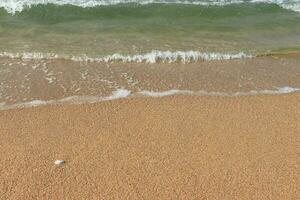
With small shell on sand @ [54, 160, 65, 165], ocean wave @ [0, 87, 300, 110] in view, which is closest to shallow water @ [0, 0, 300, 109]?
ocean wave @ [0, 87, 300, 110]

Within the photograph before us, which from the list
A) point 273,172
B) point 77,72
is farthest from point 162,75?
point 273,172

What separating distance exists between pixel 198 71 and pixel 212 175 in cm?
361

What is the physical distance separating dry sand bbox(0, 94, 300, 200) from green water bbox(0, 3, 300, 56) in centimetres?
294

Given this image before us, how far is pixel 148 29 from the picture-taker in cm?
1195

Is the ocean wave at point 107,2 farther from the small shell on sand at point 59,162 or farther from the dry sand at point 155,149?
the small shell on sand at point 59,162

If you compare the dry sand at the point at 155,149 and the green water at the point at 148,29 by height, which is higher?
the green water at the point at 148,29

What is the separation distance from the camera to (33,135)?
677cm

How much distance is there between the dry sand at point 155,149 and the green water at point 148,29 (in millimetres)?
2939

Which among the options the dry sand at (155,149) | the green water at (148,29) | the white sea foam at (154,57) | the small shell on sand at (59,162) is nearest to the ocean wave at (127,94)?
the dry sand at (155,149)

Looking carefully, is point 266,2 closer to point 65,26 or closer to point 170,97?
point 65,26

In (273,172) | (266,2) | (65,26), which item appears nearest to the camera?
(273,172)

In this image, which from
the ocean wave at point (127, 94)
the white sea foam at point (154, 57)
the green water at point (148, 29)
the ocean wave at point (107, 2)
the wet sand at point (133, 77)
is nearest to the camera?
the ocean wave at point (127, 94)

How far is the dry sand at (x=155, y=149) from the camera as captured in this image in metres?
5.73

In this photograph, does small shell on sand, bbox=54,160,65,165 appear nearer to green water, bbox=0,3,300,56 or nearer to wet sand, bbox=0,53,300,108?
wet sand, bbox=0,53,300,108
